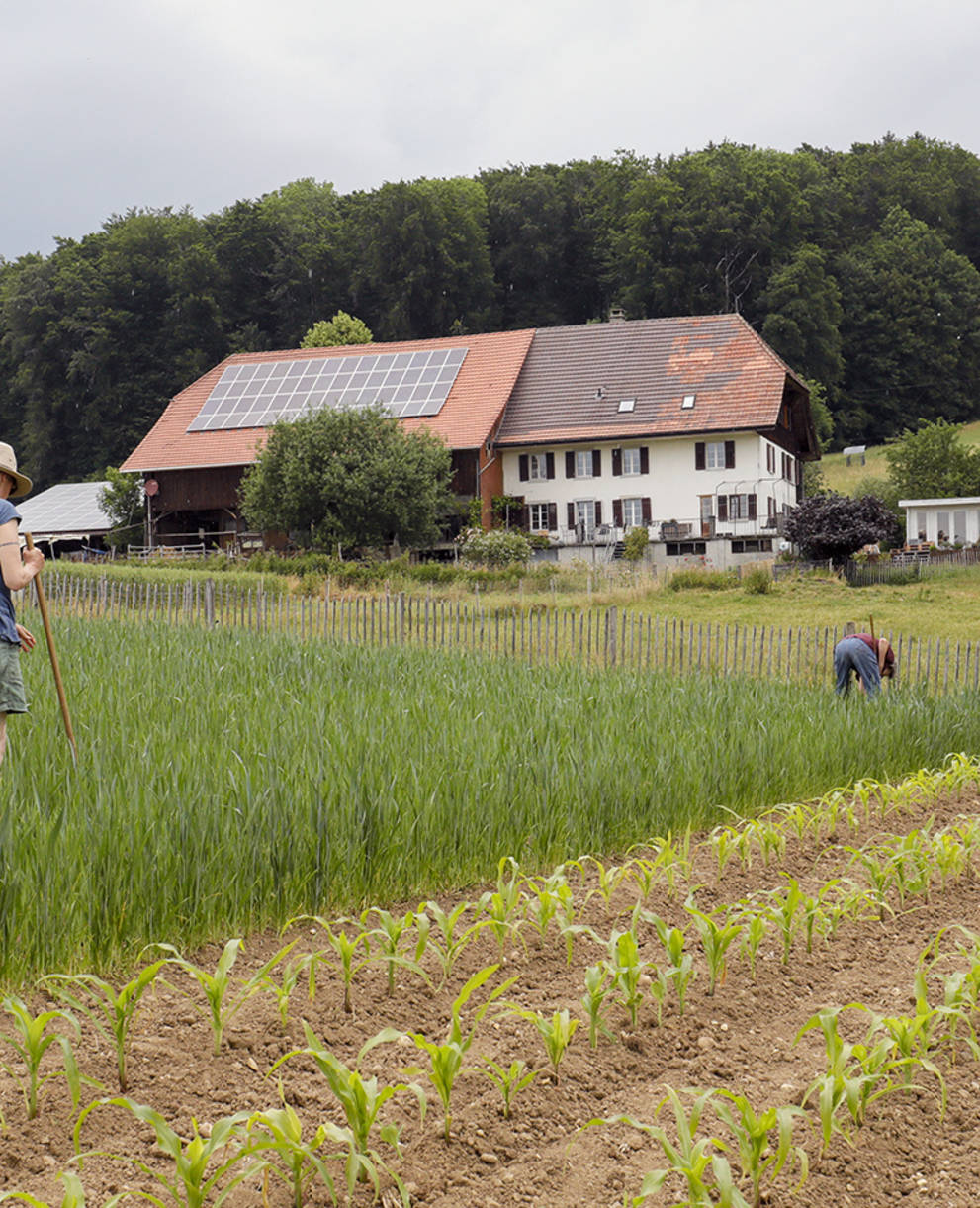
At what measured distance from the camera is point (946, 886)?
548 centimetres

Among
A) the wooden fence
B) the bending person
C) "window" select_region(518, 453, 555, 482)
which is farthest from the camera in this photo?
"window" select_region(518, 453, 555, 482)

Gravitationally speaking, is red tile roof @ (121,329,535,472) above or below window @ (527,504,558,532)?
above

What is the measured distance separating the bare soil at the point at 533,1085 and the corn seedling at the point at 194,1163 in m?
0.04

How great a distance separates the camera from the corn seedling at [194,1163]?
2.41m

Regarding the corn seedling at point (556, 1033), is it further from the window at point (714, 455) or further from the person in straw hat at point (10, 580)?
the window at point (714, 455)

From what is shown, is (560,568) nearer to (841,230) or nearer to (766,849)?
(766,849)

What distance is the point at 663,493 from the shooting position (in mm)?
39531


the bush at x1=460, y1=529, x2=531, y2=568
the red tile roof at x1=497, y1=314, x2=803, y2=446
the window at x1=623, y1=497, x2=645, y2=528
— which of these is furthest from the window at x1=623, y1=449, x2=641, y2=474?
the bush at x1=460, y1=529, x2=531, y2=568

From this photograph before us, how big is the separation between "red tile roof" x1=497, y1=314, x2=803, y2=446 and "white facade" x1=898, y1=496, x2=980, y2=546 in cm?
613

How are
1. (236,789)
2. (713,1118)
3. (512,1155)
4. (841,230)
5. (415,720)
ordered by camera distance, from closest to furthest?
(512,1155), (713,1118), (236,789), (415,720), (841,230)

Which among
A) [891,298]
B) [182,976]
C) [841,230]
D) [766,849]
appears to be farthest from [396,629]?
[841,230]

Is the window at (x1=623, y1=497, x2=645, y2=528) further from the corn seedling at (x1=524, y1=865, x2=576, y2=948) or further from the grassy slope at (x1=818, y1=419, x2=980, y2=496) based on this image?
the corn seedling at (x1=524, y1=865, x2=576, y2=948)

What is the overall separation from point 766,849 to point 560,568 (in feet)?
82.8

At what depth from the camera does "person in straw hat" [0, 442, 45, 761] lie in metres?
5.14
